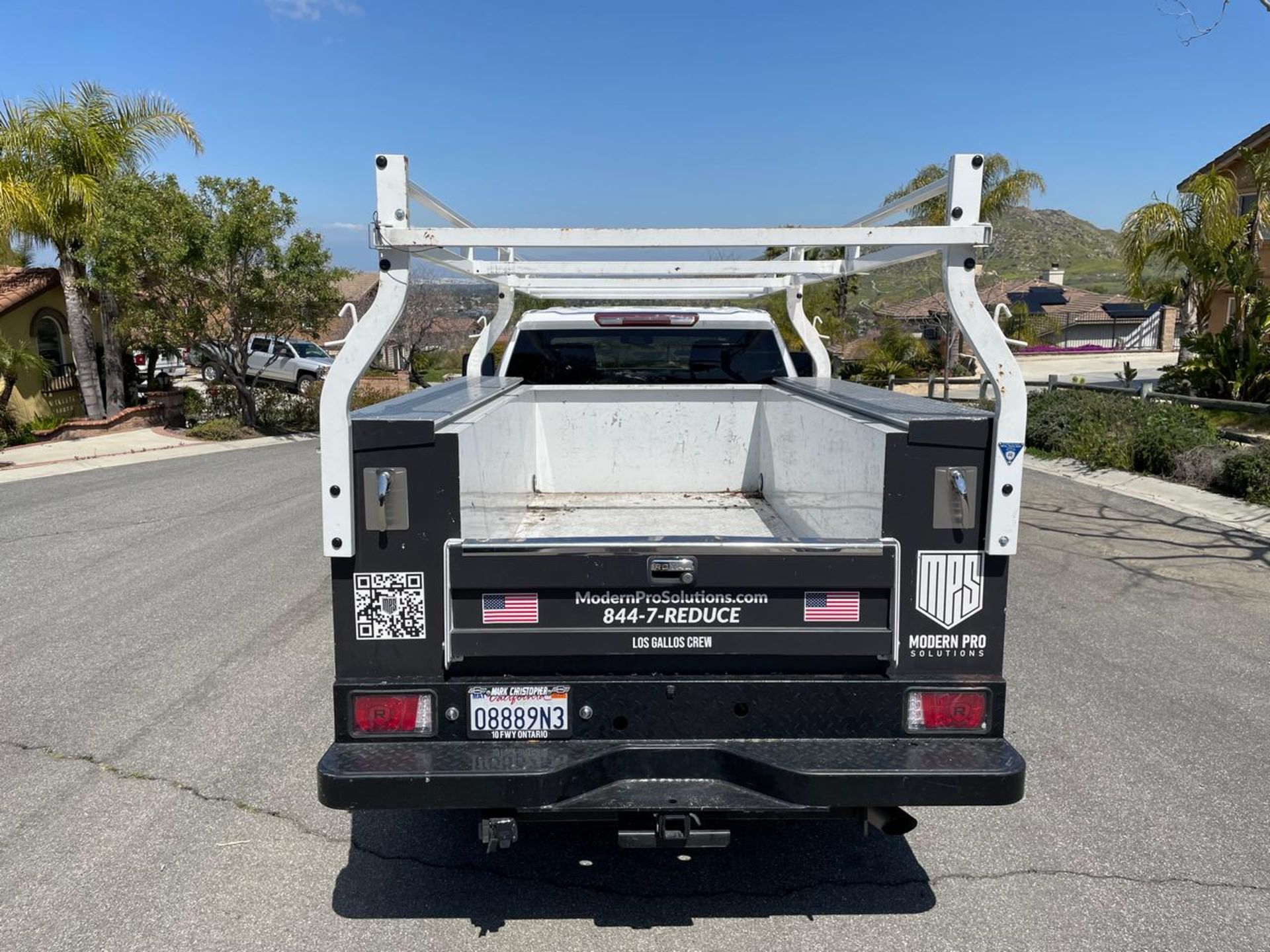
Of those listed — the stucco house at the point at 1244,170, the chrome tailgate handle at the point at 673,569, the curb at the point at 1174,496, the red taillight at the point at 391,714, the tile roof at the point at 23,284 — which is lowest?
the curb at the point at 1174,496

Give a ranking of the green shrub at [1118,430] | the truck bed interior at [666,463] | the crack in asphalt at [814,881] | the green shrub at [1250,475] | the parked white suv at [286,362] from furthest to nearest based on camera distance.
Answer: the parked white suv at [286,362], the green shrub at [1118,430], the green shrub at [1250,475], the truck bed interior at [666,463], the crack in asphalt at [814,881]

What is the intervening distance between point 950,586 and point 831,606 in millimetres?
398

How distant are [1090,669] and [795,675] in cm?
354

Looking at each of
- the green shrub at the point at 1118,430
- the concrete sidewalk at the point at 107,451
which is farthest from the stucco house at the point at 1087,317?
the concrete sidewalk at the point at 107,451

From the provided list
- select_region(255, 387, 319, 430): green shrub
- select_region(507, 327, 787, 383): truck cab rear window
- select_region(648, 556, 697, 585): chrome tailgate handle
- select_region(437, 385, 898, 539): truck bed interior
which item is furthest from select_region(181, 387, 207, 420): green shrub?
select_region(648, 556, 697, 585): chrome tailgate handle

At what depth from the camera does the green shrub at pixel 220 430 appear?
19297mm

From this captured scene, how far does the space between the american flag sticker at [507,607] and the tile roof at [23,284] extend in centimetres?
2137

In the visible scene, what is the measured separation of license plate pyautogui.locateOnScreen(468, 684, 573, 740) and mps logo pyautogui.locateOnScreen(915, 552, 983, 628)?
1.22m

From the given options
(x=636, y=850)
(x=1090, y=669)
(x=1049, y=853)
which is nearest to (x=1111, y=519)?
(x=1090, y=669)

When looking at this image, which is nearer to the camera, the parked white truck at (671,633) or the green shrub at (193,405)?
the parked white truck at (671,633)

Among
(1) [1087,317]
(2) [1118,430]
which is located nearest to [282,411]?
(2) [1118,430]

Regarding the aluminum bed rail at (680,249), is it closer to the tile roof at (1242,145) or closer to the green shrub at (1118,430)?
the green shrub at (1118,430)

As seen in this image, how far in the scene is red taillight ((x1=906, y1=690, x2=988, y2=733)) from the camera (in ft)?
10.3

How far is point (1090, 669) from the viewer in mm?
5805
